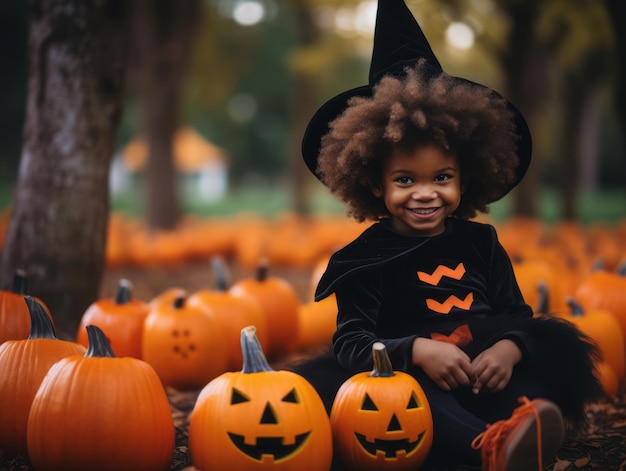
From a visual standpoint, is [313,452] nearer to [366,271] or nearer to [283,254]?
[366,271]

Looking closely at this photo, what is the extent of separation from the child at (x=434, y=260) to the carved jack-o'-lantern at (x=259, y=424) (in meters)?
0.41

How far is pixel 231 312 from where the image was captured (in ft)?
14.7

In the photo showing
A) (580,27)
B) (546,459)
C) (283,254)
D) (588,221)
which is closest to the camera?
(546,459)

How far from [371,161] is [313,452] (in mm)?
1236

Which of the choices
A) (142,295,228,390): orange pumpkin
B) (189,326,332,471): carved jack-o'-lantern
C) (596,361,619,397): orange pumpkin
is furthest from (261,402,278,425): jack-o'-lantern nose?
(596,361,619,397): orange pumpkin

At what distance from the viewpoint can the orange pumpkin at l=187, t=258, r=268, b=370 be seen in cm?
441

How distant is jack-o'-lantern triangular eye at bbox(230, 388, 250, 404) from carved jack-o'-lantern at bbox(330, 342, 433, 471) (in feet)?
1.29

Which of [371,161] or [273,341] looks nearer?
[371,161]

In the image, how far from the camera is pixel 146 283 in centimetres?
834

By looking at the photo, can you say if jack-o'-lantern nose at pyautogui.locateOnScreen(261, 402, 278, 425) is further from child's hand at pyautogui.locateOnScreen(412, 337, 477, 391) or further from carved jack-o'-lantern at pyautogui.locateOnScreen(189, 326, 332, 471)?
child's hand at pyautogui.locateOnScreen(412, 337, 477, 391)

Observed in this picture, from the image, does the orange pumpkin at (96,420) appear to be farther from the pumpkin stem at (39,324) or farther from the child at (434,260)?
the child at (434,260)

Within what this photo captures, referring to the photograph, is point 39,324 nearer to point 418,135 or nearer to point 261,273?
point 418,135

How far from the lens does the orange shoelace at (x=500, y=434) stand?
89.0 inches

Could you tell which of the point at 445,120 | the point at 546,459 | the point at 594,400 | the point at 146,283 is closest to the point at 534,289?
the point at 594,400
